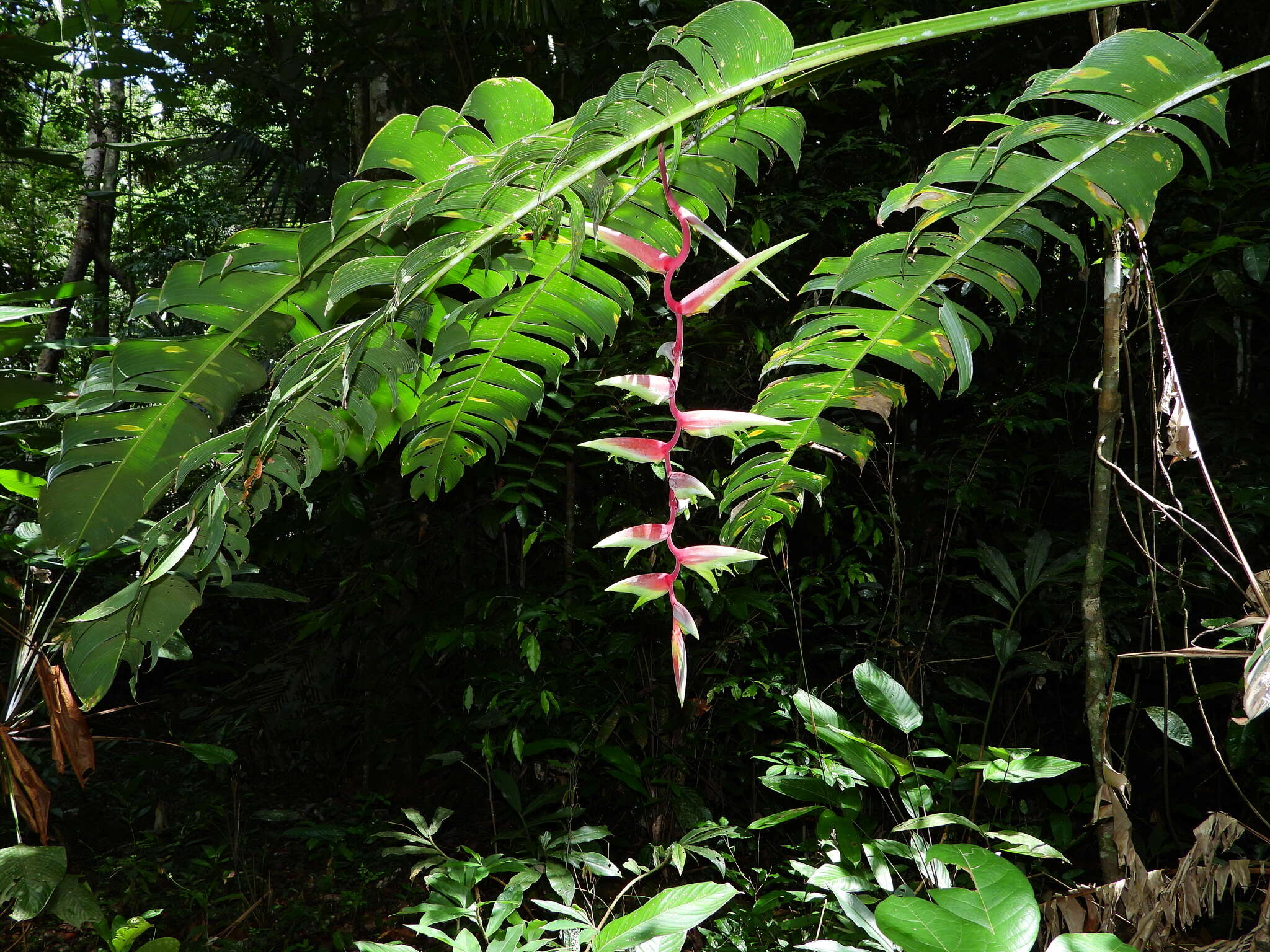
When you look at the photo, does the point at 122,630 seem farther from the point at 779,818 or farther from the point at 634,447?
the point at 779,818

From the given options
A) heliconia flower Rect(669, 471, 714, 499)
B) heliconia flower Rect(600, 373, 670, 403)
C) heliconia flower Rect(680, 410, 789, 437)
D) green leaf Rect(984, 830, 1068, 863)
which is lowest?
green leaf Rect(984, 830, 1068, 863)

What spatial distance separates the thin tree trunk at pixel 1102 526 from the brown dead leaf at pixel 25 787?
1.70 metres

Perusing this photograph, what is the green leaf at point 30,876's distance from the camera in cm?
136

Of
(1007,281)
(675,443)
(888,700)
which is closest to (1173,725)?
(888,700)

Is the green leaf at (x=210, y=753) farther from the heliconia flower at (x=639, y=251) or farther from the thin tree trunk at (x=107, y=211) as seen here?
the thin tree trunk at (x=107, y=211)

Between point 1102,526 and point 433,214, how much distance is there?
3.54 feet

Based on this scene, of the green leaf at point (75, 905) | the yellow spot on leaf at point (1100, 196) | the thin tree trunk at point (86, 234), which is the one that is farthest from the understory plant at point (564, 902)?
the thin tree trunk at point (86, 234)

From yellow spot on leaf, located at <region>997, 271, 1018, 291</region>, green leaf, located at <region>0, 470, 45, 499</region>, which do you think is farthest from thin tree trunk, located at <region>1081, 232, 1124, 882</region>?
green leaf, located at <region>0, 470, 45, 499</region>

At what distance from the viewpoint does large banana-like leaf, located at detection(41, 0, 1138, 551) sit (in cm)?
66

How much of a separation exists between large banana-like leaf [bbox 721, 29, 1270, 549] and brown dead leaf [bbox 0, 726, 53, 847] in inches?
50.2

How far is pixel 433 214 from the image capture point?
78cm

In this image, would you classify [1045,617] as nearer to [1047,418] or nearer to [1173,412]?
[1047,418]

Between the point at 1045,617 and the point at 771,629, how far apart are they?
2.15ft

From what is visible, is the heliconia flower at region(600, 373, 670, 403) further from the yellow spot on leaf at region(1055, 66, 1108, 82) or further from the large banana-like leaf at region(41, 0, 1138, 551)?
the yellow spot on leaf at region(1055, 66, 1108, 82)
